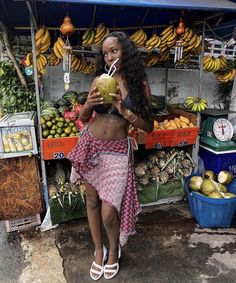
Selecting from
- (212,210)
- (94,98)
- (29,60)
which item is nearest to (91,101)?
(94,98)

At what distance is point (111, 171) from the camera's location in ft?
7.09

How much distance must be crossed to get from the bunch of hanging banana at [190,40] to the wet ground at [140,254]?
6.86 feet

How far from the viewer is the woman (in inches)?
79.3

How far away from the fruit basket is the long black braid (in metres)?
1.25

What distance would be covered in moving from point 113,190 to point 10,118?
60.9 inches

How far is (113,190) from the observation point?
215cm

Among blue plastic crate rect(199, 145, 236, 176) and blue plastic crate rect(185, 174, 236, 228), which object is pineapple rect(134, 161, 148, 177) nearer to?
blue plastic crate rect(185, 174, 236, 228)

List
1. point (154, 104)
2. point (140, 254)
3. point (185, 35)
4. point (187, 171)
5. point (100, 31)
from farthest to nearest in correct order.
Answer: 1. point (154, 104)
2. point (187, 171)
3. point (185, 35)
4. point (100, 31)
5. point (140, 254)

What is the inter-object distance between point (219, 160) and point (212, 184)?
57 centimetres

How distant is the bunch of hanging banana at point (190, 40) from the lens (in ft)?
10.1

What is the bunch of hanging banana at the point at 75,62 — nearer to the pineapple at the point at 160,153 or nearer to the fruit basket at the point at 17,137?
the fruit basket at the point at 17,137

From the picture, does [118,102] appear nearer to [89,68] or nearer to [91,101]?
[91,101]

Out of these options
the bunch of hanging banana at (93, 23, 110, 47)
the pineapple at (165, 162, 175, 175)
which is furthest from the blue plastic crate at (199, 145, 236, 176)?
the bunch of hanging banana at (93, 23, 110, 47)

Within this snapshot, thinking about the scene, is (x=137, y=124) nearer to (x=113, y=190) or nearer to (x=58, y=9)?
(x=113, y=190)
